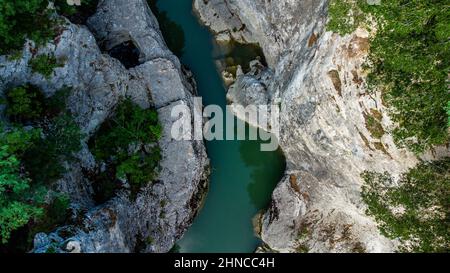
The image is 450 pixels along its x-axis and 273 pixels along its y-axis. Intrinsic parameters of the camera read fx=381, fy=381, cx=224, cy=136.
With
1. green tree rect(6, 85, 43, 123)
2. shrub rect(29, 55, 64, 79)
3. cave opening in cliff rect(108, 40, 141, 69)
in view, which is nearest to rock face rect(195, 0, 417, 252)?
cave opening in cliff rect(108, 40, 141, 69)

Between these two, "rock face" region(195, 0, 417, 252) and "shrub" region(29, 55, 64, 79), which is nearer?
"rock face" region(195, 0, 417, 252)

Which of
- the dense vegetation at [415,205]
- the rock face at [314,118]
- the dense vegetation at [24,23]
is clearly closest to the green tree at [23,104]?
the dense vegetation at [24,23]

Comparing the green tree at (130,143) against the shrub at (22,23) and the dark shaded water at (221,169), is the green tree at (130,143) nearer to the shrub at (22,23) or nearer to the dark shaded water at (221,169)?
the dark shaded water at (221,169)

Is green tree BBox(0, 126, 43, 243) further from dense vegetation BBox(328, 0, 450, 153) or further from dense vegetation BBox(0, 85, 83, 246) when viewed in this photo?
dense vegetation BBox(328, 0, 450, 153)

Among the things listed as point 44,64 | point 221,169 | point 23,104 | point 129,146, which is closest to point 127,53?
point 129,146

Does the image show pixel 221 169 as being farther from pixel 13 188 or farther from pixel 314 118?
pixel 13 188
